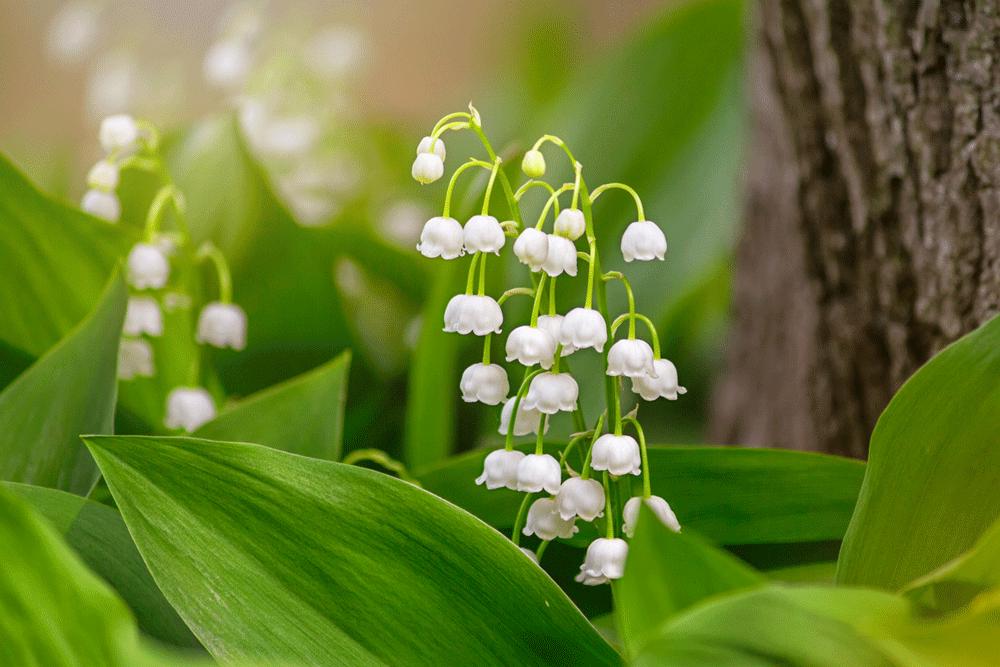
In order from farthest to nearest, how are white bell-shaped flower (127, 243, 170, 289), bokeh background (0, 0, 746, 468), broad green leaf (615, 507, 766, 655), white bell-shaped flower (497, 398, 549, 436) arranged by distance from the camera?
bokeh background (0, 0, 746, 468) → white bell-shaped flower (127, 243, 170, 289) → white bell-shaped flower (497, 398, 549, 436) → broad green leaf (615, 507, 766, 655)

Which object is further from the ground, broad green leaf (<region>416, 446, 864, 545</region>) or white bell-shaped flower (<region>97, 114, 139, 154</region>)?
white bell-shaped flower (<region>97, 114, 139, 154</region>)

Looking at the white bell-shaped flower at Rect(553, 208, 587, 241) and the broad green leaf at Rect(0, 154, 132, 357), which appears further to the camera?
Answer: the broad green leaf at Rect(0, 154, 132, 357)

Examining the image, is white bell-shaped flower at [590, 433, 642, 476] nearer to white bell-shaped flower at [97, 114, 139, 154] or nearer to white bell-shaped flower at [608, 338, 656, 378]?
white bell-shaped flower at [608, 338, 656, 378]

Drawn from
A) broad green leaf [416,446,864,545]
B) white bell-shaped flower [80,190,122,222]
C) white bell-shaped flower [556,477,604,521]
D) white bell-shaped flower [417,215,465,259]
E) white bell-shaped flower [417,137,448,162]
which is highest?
white bell-shaped flower [417,137,448,162]

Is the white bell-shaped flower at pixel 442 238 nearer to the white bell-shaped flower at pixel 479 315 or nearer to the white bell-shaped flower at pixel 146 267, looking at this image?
the white bell-shaped flower at pixel 479 315

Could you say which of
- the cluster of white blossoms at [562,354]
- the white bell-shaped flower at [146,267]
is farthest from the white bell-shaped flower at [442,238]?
the white bell-shaped flower at [146,267]

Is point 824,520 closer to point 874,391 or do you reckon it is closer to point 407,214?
point 874,391

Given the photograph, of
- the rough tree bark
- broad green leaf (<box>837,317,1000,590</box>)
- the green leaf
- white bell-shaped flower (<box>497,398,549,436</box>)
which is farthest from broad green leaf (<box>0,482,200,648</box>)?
the rough tree bark

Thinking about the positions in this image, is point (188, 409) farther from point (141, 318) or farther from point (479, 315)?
point (479, 315)
